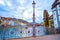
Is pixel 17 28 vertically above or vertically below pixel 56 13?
below

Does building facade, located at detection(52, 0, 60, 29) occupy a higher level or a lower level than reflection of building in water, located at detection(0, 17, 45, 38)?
higher

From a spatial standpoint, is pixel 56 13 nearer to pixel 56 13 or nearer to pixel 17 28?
pixel 56 13

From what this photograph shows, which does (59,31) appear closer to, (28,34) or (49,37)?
(49,37)

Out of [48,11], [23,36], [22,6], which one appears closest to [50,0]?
[48,11]

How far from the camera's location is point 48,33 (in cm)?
350

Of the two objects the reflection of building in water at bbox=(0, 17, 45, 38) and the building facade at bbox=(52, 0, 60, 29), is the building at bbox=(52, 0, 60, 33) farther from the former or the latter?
the reflection of building in water at bbox=(0, 17, 45, 38)

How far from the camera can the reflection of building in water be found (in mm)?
3331

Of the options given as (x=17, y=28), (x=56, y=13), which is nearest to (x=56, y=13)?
(x=56, y=13)

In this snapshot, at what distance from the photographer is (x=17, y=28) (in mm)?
3539

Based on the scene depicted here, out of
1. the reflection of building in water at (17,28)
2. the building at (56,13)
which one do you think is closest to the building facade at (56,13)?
the building at (56,13)

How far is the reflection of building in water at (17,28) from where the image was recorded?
3331mm

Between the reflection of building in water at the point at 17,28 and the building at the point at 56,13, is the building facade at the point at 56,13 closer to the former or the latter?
the building at the point at 56,13

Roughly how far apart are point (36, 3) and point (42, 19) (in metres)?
0.51

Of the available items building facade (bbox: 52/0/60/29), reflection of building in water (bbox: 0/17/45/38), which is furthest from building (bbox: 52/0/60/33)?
reflection of building in water (bbox: 0/17/45/38)
